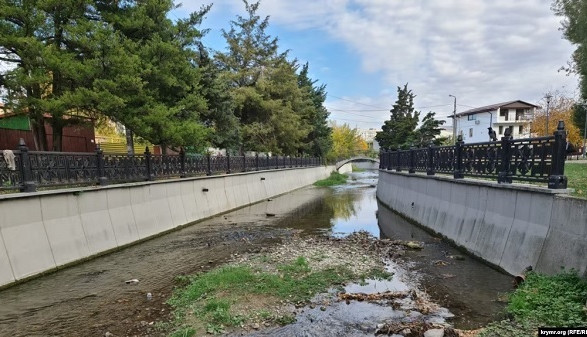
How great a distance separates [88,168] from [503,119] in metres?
68.2

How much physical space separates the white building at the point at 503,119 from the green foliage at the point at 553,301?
56.2 meters

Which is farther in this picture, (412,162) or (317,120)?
(317,120)

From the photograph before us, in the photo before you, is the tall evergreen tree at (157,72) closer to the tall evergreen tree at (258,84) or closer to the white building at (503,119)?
A: the tall evergreen tree at (258,84)

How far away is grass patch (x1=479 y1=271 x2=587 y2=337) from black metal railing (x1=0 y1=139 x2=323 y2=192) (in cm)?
984

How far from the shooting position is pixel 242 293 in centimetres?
642

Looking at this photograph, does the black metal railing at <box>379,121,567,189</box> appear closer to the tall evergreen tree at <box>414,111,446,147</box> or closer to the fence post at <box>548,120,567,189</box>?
the fence post at <box>548,120,567,189</box>

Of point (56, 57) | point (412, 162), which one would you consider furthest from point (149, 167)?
point (412, 162)

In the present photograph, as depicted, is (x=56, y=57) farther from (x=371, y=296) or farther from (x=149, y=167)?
(x=371, y=296)

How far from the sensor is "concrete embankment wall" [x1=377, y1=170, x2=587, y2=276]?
18.0ft

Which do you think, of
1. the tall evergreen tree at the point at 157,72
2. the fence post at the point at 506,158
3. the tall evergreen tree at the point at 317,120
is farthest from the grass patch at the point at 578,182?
the tall evergreen tree at the point at 317,120

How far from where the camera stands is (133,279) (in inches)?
304

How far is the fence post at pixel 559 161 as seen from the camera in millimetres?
6098

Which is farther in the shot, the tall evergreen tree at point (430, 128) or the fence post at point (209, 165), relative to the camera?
the tall evergreen tree at point (430, 128)

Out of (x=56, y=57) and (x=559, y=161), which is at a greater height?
(x=56, y=57)
